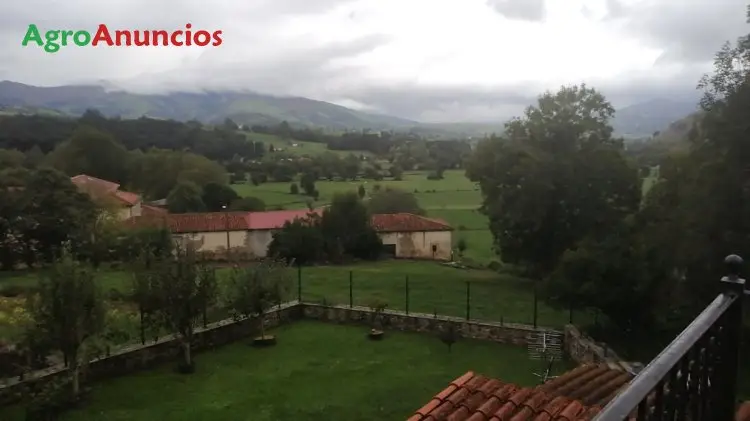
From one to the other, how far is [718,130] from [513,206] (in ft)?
39.1

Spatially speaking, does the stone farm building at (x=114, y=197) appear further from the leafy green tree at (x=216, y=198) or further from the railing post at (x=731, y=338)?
the railing post at (x=731, y=338)

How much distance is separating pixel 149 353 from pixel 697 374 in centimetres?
1798

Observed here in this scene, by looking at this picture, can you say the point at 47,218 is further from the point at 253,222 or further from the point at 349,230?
the point at 349,230

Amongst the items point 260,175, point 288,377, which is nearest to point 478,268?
point 288,377

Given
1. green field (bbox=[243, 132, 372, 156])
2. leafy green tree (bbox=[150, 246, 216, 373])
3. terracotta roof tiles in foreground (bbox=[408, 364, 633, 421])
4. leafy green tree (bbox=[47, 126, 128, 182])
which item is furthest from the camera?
green field (bbox=[243, 132, 372, 156])

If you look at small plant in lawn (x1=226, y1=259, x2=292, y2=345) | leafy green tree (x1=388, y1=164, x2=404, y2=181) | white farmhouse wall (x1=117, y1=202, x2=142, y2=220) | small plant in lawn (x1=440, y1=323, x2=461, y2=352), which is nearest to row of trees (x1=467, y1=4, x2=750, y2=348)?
small plant in lawn (x1=440, y1=323, x2=461, y2=352)

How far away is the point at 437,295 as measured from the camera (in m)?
26.3

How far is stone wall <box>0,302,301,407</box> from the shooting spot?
601 inches

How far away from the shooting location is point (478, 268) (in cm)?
3638

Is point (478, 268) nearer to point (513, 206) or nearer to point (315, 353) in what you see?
point (513, 206)

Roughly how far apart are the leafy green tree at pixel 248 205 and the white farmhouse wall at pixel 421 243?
49.6ft

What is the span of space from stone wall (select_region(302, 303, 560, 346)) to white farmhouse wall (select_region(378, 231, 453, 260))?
686 inches

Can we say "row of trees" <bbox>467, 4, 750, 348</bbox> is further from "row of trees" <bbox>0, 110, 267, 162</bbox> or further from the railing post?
"row of trees" <bbox>0, 110, 267, 162</bbox>

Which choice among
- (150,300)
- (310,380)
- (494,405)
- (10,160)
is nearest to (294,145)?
(10,160)
